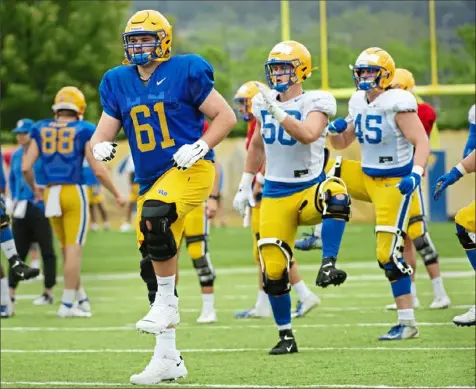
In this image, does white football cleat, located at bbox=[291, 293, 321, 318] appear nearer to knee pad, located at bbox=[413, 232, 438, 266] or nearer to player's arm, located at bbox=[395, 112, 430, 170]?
knee pad, located at bbox=[413, 232, 438, 266]

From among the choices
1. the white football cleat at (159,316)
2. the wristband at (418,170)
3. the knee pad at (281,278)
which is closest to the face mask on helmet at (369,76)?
the wristband at (418,170)

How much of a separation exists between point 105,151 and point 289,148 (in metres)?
1.70

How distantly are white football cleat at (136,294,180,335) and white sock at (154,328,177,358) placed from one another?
0.45 feet

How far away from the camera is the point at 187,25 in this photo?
117ft

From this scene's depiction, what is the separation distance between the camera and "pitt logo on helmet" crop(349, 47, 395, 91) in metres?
9.15

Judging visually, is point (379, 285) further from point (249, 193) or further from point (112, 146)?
point (112, 146)

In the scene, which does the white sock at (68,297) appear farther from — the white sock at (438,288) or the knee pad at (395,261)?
the knee pad at (395,261)

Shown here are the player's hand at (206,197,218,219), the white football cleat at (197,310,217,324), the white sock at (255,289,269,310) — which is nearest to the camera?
the player's hand at (206,197,218,219)

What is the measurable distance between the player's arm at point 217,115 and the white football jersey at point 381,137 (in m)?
2.23

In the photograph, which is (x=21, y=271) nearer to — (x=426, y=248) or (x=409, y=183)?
(x=409, y=183)

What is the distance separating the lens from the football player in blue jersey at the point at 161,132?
713 cm

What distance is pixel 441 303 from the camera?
37.2ft

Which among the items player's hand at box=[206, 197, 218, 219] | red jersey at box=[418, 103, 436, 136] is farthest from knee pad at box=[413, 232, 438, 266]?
player's hand at box=[206, 197, 218, 219]

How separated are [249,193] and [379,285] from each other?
5.65m
